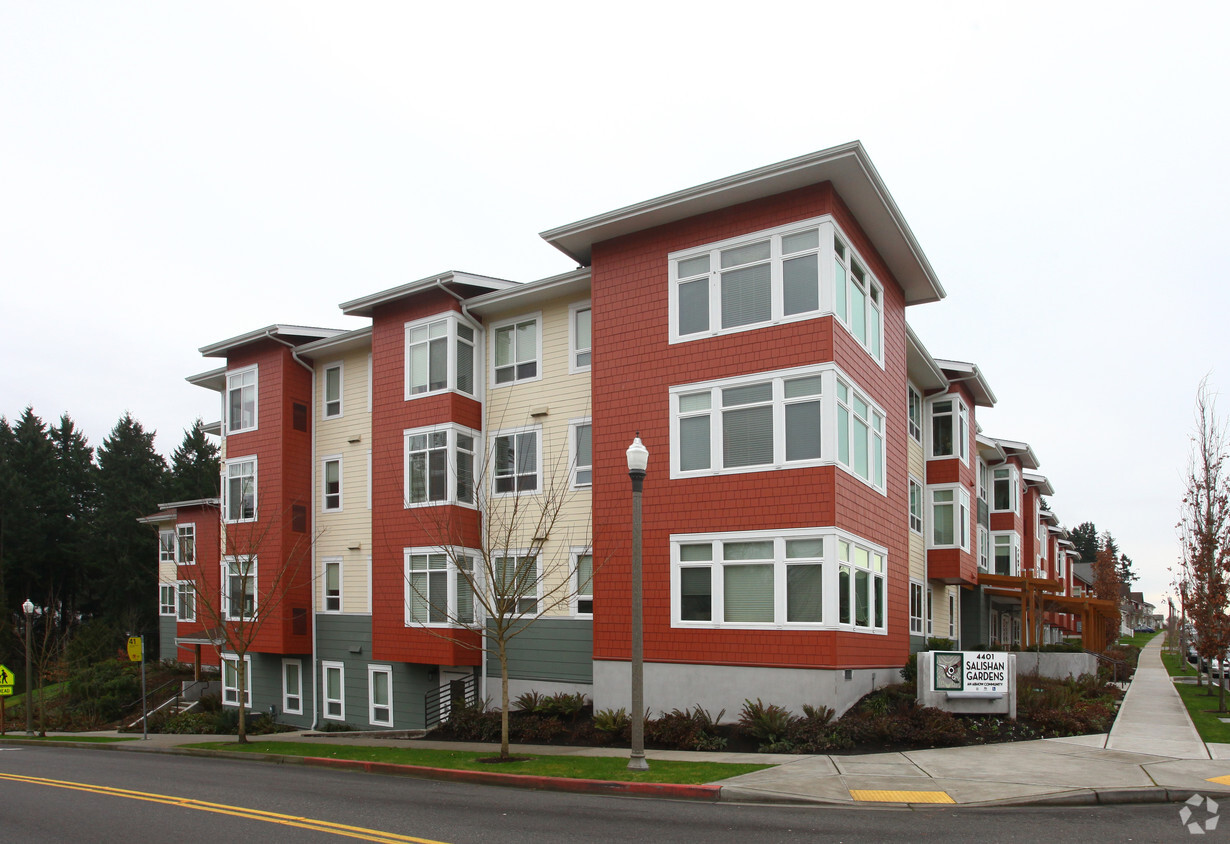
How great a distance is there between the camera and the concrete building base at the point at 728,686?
18.0m

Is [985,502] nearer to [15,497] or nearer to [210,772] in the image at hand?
[210,772]

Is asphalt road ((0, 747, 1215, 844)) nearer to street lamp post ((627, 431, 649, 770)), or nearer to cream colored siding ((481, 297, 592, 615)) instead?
street lamp post ((627, 431, 649, 770))

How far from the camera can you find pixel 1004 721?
59.1ft

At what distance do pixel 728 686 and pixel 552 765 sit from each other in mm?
4417

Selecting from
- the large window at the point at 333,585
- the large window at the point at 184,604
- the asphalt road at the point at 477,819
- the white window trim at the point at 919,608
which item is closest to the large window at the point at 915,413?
the white window trim at the point at 919,608

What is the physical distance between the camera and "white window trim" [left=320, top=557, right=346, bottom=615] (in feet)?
92.6

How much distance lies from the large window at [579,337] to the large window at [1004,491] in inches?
1040

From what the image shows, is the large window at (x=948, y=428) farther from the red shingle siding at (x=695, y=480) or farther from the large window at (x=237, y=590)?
the large window at (x=237, y=590)

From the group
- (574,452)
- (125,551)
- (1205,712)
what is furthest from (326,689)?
(125,551)

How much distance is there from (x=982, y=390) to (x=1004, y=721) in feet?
59.0

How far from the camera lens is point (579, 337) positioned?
78.1ft

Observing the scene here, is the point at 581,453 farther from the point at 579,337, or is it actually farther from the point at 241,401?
the point at 241,401

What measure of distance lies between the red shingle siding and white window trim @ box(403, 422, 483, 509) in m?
4.72

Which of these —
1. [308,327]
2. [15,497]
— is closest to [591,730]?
[308,327]
